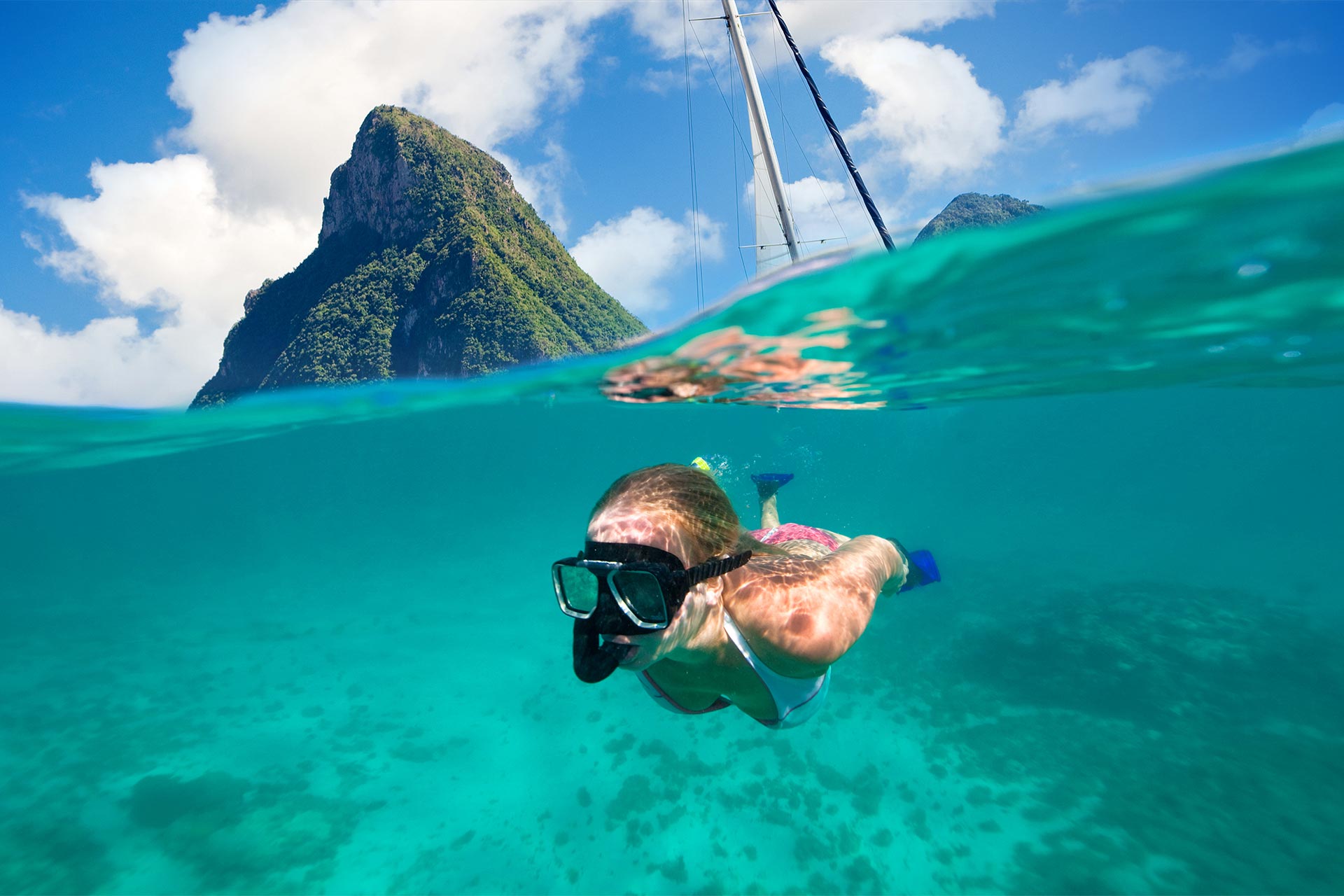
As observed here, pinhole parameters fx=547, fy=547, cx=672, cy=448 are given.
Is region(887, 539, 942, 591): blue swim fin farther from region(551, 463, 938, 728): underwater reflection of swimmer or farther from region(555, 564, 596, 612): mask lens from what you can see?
region(555, 564, 596, 612): mask lens

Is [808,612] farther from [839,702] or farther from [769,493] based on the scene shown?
[839,702]

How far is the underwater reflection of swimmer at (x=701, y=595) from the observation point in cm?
199

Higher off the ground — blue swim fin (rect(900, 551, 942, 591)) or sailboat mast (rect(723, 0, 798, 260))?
sailboat mast (rect(723, 0, 798, 260))

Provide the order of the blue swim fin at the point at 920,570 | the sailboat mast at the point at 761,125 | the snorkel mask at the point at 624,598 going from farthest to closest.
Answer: the sailboat mast at the point at 761,125
the blue swim fin at the point at 920,570
the snorkel mask at the point at 624,598

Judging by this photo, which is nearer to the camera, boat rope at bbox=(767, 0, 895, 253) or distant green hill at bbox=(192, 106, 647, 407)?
boat rope at bbox=(767, 0, 895, 253)

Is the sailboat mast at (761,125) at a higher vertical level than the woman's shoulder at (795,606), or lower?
higher

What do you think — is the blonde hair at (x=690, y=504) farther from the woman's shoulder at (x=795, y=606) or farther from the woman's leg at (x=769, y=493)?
the woman's leg at (x=769, y=493)

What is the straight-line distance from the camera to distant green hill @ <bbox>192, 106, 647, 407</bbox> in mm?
71688

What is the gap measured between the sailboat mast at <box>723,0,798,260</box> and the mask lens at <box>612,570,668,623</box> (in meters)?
8.68

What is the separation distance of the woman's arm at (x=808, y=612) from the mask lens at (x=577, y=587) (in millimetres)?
637

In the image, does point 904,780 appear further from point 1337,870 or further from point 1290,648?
point 1290,648

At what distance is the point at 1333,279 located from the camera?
6.23m

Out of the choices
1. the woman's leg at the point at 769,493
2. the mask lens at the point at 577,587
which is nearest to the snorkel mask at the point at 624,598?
the mask lens at the point at 577,587

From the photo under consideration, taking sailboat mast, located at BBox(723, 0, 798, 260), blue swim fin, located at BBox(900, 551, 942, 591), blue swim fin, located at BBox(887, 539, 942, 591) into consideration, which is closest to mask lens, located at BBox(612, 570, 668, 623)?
blue swim fin, located at BBox(887, 539, 942, 591)
